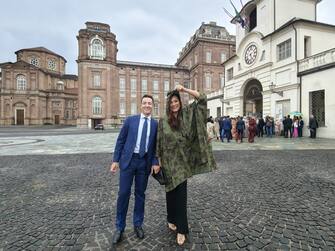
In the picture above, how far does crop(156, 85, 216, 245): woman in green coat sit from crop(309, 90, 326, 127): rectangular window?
56.3 feet

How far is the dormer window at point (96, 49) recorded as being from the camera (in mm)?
45969

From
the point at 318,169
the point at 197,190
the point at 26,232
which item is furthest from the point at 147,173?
the point at 318,169

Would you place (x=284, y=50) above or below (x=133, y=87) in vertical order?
below

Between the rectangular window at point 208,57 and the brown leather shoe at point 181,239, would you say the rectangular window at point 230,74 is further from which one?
the brown leather shoe at point 181,239

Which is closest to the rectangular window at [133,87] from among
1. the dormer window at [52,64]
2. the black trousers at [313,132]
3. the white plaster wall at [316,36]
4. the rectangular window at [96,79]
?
the rectangular window at [96,79]

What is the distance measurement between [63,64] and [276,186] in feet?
276

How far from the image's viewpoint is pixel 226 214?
3334 mm

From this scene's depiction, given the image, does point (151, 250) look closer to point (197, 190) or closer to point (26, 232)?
point (26, 232)

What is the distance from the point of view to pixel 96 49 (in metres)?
46.4

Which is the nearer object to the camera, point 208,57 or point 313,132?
point 313,132

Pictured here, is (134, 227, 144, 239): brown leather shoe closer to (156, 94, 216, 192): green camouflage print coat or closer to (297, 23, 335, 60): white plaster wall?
(156, 94, 216, 192): green camouflage print coat

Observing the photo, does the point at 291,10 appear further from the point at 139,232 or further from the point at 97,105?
the point at 97,105

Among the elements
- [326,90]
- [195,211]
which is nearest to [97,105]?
[326,90]

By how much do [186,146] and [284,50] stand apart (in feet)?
67.7
